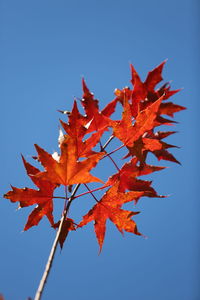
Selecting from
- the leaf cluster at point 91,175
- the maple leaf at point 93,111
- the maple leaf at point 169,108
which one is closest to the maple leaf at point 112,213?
the leaf cluster at point 91,175

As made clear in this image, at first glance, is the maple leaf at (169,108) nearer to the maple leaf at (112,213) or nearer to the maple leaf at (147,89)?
the maple leaf at (147,89)

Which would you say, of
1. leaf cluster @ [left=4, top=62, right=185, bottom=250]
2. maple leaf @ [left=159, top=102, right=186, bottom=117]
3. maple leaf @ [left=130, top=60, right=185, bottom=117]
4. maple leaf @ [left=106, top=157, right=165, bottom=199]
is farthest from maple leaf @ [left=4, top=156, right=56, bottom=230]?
maple leaf @ [left=159, top=102, right=186, bottom=117]

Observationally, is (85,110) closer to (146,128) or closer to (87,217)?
(146,128)

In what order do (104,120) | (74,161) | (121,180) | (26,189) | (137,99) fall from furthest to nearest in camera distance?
(137,99) < (104,120) < (121,180) < (26,189) < (74,161)

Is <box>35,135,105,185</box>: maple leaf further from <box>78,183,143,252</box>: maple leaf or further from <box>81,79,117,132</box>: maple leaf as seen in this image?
<box>81,79,117,132</box>: maple leaf

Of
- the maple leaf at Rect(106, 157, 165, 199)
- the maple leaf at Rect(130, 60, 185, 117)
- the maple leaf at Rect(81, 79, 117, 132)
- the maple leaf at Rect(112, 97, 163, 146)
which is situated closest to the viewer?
the maple leaf at Rect(112, 97, 163, 146)

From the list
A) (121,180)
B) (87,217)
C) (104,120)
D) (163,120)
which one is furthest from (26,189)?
(163,120)
